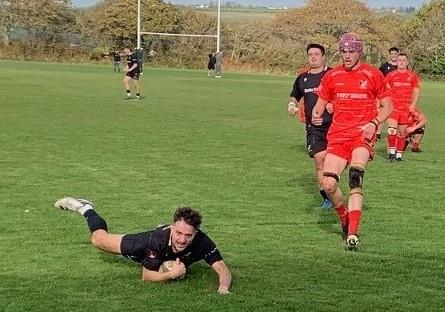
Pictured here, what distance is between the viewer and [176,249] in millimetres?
7137

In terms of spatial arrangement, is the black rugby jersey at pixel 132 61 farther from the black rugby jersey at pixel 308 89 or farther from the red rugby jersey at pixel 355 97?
the red rugby jersey at pixel 355 97

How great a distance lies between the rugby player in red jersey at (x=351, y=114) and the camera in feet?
29.1

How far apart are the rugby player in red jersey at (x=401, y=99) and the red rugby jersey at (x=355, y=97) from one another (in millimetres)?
7305

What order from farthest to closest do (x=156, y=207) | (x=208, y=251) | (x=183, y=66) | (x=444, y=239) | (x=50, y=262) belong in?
1. (x=183, y=66)
2. (x=156, y=207)
3. (x=444, y=239)
4. (x=50, y=262)
5. (x=208, y=251)

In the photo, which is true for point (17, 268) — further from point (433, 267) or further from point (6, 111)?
point (6, 111)

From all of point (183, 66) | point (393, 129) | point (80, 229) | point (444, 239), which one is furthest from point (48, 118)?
point (183, 66)

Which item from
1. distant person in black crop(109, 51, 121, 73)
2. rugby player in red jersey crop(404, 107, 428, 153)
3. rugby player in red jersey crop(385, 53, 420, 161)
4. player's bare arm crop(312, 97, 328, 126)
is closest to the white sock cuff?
player's bare arm crop(312, 97, 328, 126)

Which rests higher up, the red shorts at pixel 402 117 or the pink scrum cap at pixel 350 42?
the pink scrum cap at pixel 350 42

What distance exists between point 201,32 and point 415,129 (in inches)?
2645

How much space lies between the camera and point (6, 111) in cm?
2450

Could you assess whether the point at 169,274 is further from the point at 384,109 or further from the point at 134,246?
the point at 384,109

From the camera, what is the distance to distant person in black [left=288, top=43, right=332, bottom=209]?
1092 centimetres

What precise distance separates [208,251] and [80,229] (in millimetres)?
2455

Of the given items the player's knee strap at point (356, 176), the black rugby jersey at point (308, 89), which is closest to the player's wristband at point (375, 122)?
the player's knee strap at point (356, 176)
